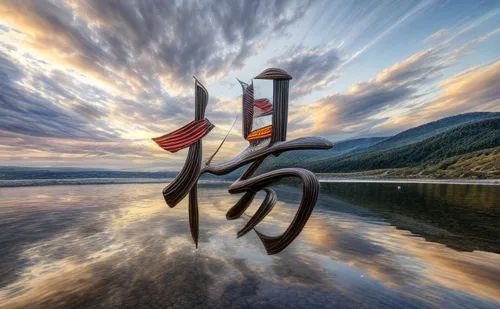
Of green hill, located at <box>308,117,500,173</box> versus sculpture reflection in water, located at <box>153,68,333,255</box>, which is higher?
green hill, located at <box>308,117,500,173</box>

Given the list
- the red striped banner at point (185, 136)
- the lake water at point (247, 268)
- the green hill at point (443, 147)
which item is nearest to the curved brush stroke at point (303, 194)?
the lake water at point (247, 268)

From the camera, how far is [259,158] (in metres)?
7.82

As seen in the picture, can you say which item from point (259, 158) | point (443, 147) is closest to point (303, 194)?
point (259, 158)

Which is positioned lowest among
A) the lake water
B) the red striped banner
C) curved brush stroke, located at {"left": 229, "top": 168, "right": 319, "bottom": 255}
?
the lake water

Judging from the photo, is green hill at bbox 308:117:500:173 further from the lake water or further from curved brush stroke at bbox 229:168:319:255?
curved brush stroke at bbox 229:168:319:255

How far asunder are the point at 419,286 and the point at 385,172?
3699 inches

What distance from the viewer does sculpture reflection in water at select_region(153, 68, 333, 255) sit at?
21.7ft

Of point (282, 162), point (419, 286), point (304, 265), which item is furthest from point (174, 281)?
point (282, 162)

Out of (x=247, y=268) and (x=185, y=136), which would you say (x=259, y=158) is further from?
(x=247, y=268)

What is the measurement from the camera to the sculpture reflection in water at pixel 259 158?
661 cm

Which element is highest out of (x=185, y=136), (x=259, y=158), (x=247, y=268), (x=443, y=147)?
(x=443, y=147)

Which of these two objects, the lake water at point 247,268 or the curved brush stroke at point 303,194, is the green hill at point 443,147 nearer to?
the lake water at point 247,268

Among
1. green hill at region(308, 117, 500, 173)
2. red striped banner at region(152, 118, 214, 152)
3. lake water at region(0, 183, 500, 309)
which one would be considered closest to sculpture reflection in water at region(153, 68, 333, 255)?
red striped banner at region(152, 118, 214, 152)

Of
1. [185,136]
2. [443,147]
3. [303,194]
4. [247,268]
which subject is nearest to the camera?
[303,194]
